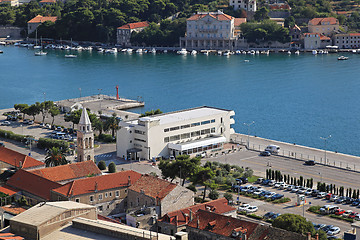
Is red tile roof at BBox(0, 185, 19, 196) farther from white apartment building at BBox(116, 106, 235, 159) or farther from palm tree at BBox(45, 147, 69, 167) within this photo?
white apartment building at BBox(116, 106, 235, 159)

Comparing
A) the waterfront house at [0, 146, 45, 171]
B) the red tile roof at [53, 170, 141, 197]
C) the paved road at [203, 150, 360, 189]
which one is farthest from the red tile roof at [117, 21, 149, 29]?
the red tile roof at [53, 170, 141, 197]

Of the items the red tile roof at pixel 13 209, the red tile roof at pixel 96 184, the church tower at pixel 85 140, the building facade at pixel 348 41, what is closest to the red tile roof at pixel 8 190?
the red tile roof at pixel 13 209

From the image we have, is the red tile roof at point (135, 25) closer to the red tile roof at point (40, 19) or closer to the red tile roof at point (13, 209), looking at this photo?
the red tile roof at point (40, 19)

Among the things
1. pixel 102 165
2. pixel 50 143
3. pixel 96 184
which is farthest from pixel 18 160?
pixel 50 143

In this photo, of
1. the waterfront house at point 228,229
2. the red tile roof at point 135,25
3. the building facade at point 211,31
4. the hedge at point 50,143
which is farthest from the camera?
the red tile roof at point 135,25

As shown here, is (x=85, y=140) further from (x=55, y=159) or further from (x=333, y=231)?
(x=333, y=231)

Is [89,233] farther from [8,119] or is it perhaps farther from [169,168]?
[8,119]
